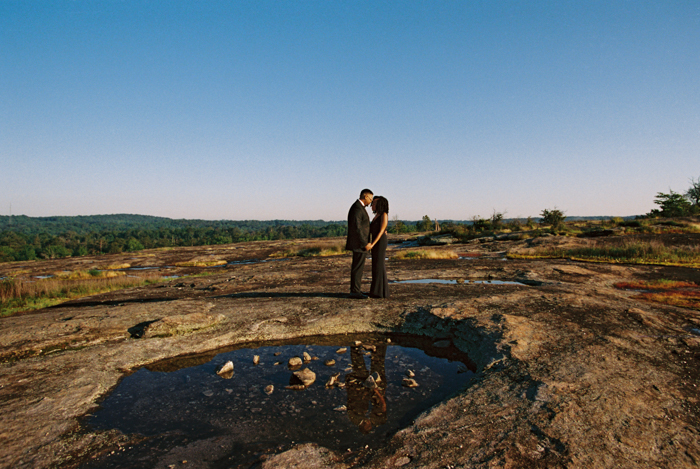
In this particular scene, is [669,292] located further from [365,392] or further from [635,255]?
→ [365,392]

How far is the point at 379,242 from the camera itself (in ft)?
24.5

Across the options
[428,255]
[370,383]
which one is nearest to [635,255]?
[428,255]

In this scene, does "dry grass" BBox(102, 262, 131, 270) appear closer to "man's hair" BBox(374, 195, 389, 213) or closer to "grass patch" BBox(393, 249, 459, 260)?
"grass patch" BBox(393, 249, 459, 260)

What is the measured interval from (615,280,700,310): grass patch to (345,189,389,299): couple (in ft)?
19.7

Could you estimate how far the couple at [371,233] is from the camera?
738 cm

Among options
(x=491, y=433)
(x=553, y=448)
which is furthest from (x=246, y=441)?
(x=553, y=448)

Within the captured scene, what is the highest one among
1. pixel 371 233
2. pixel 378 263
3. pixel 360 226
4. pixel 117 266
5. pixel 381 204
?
pixel 381 204

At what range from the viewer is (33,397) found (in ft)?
12.0

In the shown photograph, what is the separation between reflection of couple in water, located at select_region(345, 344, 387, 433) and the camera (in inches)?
127

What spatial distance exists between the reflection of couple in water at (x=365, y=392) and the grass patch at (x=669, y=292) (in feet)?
22.4

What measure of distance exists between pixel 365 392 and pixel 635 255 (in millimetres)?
16791

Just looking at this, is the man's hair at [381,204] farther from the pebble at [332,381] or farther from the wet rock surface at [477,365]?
the pebble at [332,381]

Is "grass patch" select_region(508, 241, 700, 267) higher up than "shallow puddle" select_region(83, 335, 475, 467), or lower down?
higher up

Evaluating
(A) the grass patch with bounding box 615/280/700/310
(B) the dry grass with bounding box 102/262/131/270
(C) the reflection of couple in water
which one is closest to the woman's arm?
(C) the reflection of couple in water
